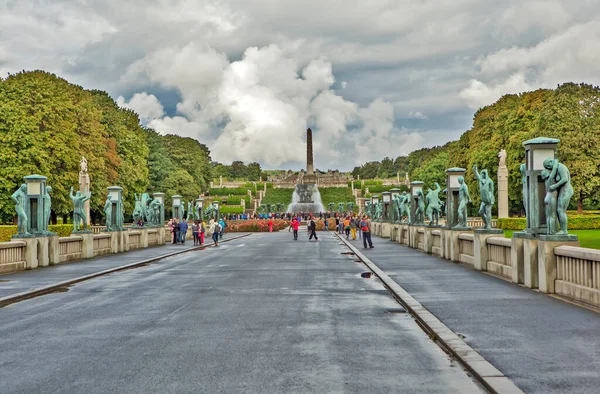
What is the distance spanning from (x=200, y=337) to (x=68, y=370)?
2.10 meters

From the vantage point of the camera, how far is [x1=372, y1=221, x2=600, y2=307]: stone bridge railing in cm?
1133

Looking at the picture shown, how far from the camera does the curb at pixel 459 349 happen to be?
20.0 ft

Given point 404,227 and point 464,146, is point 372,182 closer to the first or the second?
point 464,146

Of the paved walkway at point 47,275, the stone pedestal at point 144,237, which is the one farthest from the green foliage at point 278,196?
the paved walkway at point 47,275

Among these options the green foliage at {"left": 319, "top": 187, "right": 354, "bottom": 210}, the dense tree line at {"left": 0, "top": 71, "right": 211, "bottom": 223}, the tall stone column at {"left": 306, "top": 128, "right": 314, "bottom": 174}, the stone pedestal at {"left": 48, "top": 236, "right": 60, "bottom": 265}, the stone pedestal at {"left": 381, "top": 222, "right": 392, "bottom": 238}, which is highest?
the tall stone column at {"left": 306, "top": 128, "right": 314, "bottom": 174}

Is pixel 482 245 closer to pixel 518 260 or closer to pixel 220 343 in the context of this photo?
pixel 518 260

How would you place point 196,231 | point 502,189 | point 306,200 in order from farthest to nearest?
1. point 306,200
2. point 502,189
3. point 196,231

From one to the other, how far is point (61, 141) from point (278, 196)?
8737 centimetres

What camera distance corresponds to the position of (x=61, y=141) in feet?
160

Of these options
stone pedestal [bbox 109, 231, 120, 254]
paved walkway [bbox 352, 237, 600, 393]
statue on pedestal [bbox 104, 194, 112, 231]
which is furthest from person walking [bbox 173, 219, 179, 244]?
paved walkway [bbox 352, 237, 600, 393]

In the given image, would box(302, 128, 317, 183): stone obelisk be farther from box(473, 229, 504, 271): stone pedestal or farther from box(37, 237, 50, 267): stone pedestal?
box(473, 229, 504, 271): stone pedestal

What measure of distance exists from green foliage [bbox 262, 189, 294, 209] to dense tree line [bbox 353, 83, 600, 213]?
2258 inches

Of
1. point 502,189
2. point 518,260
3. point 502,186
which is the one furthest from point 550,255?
point 502,186

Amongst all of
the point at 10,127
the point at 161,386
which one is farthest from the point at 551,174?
the point at 10,127
